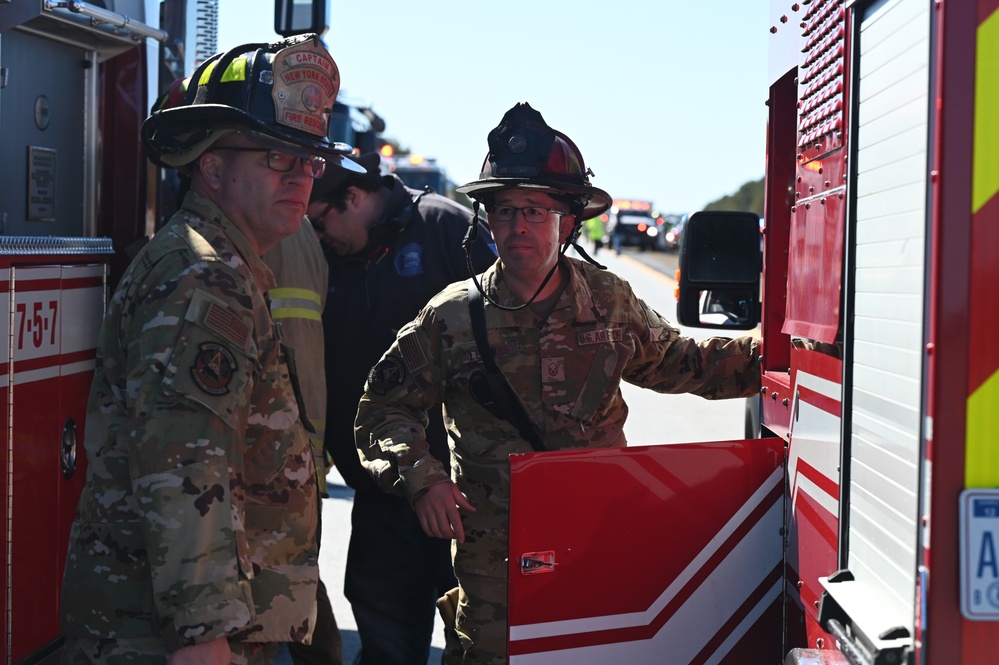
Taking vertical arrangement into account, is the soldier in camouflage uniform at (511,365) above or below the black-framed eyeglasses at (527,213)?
below

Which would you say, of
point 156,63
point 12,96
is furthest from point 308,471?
point 156,63

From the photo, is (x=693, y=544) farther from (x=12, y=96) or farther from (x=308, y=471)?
(x=12, y=96)

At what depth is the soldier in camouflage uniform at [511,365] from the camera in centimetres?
322

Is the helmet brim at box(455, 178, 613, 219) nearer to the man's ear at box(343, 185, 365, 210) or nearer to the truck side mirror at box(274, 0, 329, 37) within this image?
the man's ear at box(343, 185, 365, 210)

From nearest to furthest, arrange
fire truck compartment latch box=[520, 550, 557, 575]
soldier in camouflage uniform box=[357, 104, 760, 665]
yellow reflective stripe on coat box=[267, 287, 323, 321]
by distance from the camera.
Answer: fire truck compartment latch box=[520, 550, 557, 575] → soldier in camouflage uniform box=[357, 104, 760, 665] → yellow reflective stripe on coat box=[267, 287, 323, 321]

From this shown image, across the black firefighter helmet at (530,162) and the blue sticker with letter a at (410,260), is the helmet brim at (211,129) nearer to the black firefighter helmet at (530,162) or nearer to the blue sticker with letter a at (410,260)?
the black firefighter helmet at (530,162)

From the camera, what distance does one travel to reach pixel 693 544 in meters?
2.54

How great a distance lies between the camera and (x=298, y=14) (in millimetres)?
4480

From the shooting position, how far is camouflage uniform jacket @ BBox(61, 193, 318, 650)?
2.15 m

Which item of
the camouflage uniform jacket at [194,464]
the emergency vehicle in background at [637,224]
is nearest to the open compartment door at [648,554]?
the camouflage uniform jacket at [194,464]

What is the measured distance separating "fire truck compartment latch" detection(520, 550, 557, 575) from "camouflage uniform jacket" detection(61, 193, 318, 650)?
0.51 m

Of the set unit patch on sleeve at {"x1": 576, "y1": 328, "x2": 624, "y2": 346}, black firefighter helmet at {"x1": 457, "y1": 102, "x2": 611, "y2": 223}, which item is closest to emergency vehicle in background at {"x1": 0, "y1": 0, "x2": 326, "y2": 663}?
black firefighter helmet at {"x1": 457, "y1": 102, "x2": 611, "y2": 223}

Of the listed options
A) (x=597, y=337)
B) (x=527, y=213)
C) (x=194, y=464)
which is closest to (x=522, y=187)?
(x=527, y=213)

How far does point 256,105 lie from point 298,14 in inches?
83.6
